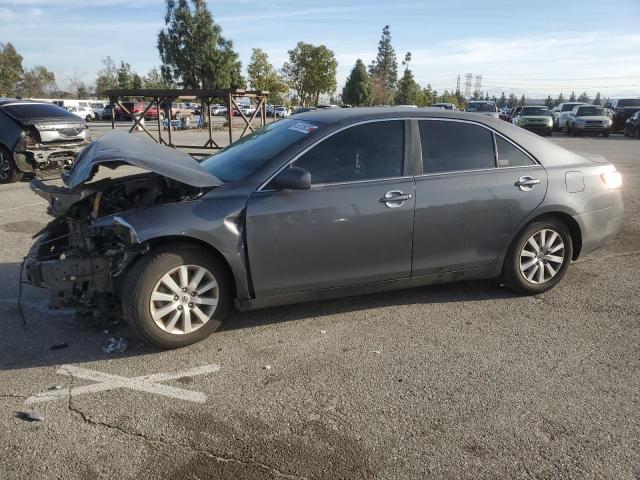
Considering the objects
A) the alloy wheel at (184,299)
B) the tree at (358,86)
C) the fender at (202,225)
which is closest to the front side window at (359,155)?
the fender at (202,225)

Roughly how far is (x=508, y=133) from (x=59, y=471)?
13.9 feet

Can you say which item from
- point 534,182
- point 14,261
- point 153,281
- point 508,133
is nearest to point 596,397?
point 534,182

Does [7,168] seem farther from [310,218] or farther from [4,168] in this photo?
[310,218]

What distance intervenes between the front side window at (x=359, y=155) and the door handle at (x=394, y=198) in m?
0.17

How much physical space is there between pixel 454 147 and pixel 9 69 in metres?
71.6

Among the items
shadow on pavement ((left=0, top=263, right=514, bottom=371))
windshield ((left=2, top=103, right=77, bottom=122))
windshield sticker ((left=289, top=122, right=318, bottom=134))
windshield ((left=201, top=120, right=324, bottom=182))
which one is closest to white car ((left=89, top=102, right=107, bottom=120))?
windshield ((left=2, top=103, right=77, bottom=122))

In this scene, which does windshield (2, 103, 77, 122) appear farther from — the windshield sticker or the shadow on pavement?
the windshield sticker

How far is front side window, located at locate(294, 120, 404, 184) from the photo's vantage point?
4020 millimetres

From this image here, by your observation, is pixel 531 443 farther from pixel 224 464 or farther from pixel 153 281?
pixel 153 281

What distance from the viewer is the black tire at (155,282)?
357 cm

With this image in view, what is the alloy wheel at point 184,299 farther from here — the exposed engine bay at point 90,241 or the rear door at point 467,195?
the rear door at point 467,195

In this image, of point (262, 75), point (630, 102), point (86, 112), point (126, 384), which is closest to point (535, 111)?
point (630, 102)

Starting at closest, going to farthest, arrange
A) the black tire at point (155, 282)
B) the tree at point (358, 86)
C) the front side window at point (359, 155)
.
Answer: the black tire at point (155, 282) < the front side window at point (359, 155) < the tree at point (358, 86)

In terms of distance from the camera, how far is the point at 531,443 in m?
2.78
